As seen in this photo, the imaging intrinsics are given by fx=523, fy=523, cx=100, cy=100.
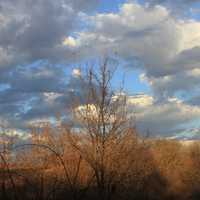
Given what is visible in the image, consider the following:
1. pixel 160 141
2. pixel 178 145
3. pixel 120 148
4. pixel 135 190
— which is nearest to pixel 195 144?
pixel 178 145

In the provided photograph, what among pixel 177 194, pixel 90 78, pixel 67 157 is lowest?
pixel 177 194

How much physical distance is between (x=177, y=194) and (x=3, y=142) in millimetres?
39555

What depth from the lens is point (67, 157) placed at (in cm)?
2394

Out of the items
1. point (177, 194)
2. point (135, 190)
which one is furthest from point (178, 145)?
point (135, 190)

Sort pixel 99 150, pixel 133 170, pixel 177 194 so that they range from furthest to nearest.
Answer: pixel 177 194
pixel 133 170
pixel 99 150

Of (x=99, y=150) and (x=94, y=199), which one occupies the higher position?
(x=99, y=150)

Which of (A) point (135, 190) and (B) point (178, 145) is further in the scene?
(B) point (178, 145)

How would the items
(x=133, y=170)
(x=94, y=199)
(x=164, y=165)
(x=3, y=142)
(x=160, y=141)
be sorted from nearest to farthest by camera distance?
(x=3, y=142) → (x=94, y=199) → (x=133, y=170) → (x=164, y=165) → (x=160, y=141)

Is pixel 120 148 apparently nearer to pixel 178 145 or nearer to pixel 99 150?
pixel 99 150

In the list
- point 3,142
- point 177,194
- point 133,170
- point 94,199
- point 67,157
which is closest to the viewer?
point 3,142

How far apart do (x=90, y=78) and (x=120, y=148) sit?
12.1ft

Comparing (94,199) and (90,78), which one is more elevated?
(90,78)

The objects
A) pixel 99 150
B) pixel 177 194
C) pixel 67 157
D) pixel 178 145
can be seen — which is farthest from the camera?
pixel 178 145

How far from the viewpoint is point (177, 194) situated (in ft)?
171
